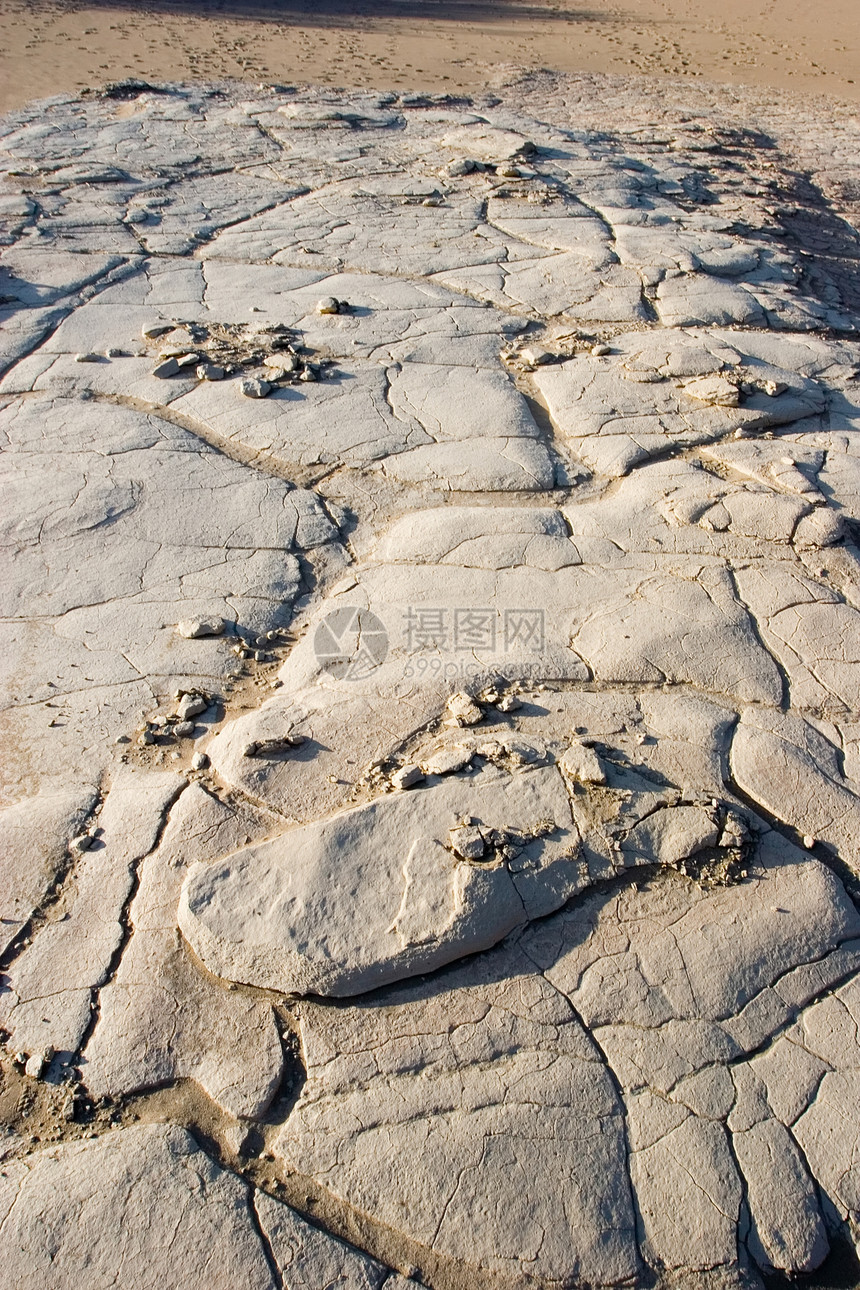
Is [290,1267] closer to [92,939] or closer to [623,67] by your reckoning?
A: [92,939]

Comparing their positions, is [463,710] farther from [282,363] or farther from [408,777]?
[282,363]

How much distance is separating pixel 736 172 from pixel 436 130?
2348 mm

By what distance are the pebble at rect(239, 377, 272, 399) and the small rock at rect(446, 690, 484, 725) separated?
79.6 inches

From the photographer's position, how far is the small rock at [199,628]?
2.79 meters

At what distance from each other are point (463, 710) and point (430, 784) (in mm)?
275

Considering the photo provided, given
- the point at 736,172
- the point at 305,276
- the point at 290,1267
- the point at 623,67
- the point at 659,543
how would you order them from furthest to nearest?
the point at 623,67 → the point at 736,172 → the point at 305,276 → the point at 659,543 → the point at 290,1267

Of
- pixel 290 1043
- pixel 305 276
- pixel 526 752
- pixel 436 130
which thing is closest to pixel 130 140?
pixel 436 130

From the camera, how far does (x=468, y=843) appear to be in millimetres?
2023

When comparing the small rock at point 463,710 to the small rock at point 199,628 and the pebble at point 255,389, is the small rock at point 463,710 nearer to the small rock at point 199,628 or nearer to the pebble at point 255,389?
the small rock at point 199,628

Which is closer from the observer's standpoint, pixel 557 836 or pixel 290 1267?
pixel 290 1267

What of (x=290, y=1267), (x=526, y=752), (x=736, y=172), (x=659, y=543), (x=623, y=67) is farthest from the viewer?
(x=623, y=67)

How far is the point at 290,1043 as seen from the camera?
1823 millimetres

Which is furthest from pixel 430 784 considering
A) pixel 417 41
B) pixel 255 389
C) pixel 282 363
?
pixel 417 41

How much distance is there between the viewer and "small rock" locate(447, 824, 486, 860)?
2.02 m
